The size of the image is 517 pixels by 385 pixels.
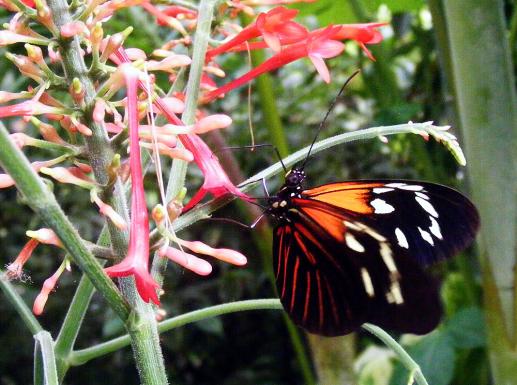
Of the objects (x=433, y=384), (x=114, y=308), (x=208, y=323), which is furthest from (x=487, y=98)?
(x=208, y=323)

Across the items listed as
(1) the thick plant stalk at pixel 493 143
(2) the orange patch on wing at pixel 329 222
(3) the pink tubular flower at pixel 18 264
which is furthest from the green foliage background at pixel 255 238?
A: (3) the pink tubular flower at pixel 18 264

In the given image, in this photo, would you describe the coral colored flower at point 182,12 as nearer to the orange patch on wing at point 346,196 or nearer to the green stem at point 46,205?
the orange patch on wing at point 346,196

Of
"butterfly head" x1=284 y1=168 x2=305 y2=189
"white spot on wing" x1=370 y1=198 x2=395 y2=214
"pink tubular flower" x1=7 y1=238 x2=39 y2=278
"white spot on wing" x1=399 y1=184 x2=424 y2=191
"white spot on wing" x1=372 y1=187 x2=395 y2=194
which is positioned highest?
"pink tubular flower" x1=7 y1=238 x2=39 y2=278

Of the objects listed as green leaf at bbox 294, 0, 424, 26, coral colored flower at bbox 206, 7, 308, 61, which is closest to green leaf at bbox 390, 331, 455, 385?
green leaf at bbox 294, 0, 424, 26

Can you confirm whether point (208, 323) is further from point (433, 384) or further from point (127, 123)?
point (127, 123)

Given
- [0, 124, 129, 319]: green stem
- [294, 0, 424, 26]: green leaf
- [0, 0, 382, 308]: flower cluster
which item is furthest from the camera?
[294, 0, 424, 26]: green leaf

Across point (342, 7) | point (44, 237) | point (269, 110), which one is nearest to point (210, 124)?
point (44, 237)

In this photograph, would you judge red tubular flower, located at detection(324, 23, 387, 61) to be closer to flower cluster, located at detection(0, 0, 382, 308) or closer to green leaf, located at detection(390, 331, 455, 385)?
flower cluster, located at detection(0, 0, 382, 308)
